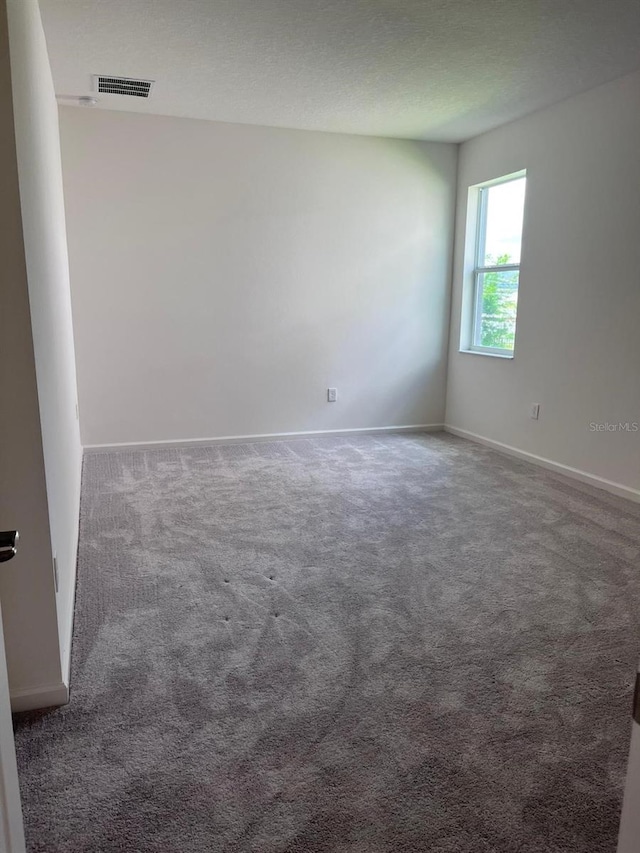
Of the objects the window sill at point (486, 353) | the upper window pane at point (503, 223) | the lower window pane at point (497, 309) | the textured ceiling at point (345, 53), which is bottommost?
the window sill at point (486, 353)

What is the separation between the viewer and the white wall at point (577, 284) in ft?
11.9

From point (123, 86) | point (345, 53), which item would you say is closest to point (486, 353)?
point (345, 53)

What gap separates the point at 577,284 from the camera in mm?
4020

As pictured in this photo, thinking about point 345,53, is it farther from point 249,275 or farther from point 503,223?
point 503,223

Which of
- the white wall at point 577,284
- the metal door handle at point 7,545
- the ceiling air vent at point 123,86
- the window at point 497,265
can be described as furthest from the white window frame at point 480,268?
the metal door handle at point 7,545

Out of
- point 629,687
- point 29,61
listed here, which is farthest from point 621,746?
point 29,61

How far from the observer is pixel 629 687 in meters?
1.90

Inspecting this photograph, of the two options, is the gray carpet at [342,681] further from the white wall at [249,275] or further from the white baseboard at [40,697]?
the white wall at [249,275]

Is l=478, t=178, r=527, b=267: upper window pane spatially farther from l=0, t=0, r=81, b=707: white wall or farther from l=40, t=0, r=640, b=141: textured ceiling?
l=0, t=0, r=81, b=707: white wall

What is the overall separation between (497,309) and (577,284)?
1.01 meters

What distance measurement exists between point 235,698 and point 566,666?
1.11 meters

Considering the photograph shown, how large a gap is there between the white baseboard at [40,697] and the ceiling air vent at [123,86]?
→ 348cm

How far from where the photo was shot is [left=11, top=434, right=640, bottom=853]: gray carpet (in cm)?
142

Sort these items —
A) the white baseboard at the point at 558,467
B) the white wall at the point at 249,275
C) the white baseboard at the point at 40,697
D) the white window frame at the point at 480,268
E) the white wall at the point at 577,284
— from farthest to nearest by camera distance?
the white window frame at the point at 480,268, the white wall at the point at 249,275, the white baseboard at the point at 558,467, the white wall at the point at 577,284, the white baseboard at the point at 40,697
